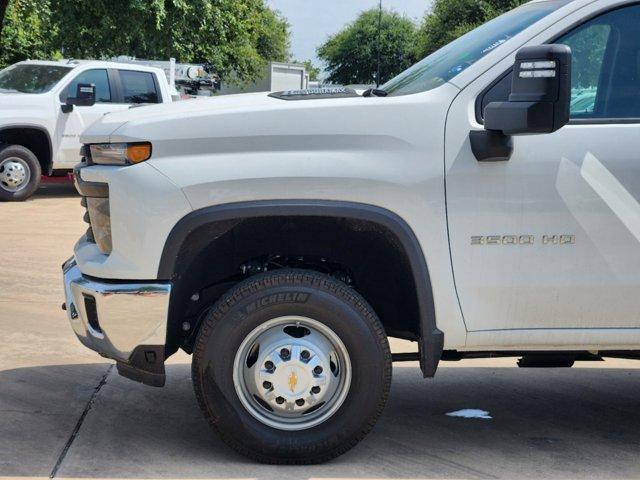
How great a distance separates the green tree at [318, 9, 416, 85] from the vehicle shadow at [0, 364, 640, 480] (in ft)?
258

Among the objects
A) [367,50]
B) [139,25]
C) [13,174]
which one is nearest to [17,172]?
[13,174]

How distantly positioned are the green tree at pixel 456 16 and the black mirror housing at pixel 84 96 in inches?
1706

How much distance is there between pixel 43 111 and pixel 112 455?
35.5 ft

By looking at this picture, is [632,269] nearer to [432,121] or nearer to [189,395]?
[432,121]

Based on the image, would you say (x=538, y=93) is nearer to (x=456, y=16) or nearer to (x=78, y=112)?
(x=78, y=112)

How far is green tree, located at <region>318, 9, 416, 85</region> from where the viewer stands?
85812 millimetres

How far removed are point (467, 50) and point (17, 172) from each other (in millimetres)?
10850

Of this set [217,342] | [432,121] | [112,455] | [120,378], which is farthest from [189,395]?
[432,121]

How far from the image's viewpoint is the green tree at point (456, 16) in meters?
57.8

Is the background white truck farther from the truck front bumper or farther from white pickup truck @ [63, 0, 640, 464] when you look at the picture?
white pickup truck @ [63, 0, 640, 464]

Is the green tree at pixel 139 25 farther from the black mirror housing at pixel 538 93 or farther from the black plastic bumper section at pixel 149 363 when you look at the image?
the black mirror housing at pixel 538 93

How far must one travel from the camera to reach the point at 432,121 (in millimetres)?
4270

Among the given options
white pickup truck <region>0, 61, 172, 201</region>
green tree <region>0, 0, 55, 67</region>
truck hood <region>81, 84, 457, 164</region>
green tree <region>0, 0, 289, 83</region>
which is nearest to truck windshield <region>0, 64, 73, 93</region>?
white pickup truck <region>0, 61, 172, 201</region>

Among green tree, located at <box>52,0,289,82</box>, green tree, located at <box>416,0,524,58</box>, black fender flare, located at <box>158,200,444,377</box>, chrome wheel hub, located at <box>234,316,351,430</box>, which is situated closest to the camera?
black fender flare, located at <box>158,200,444,377</box>
